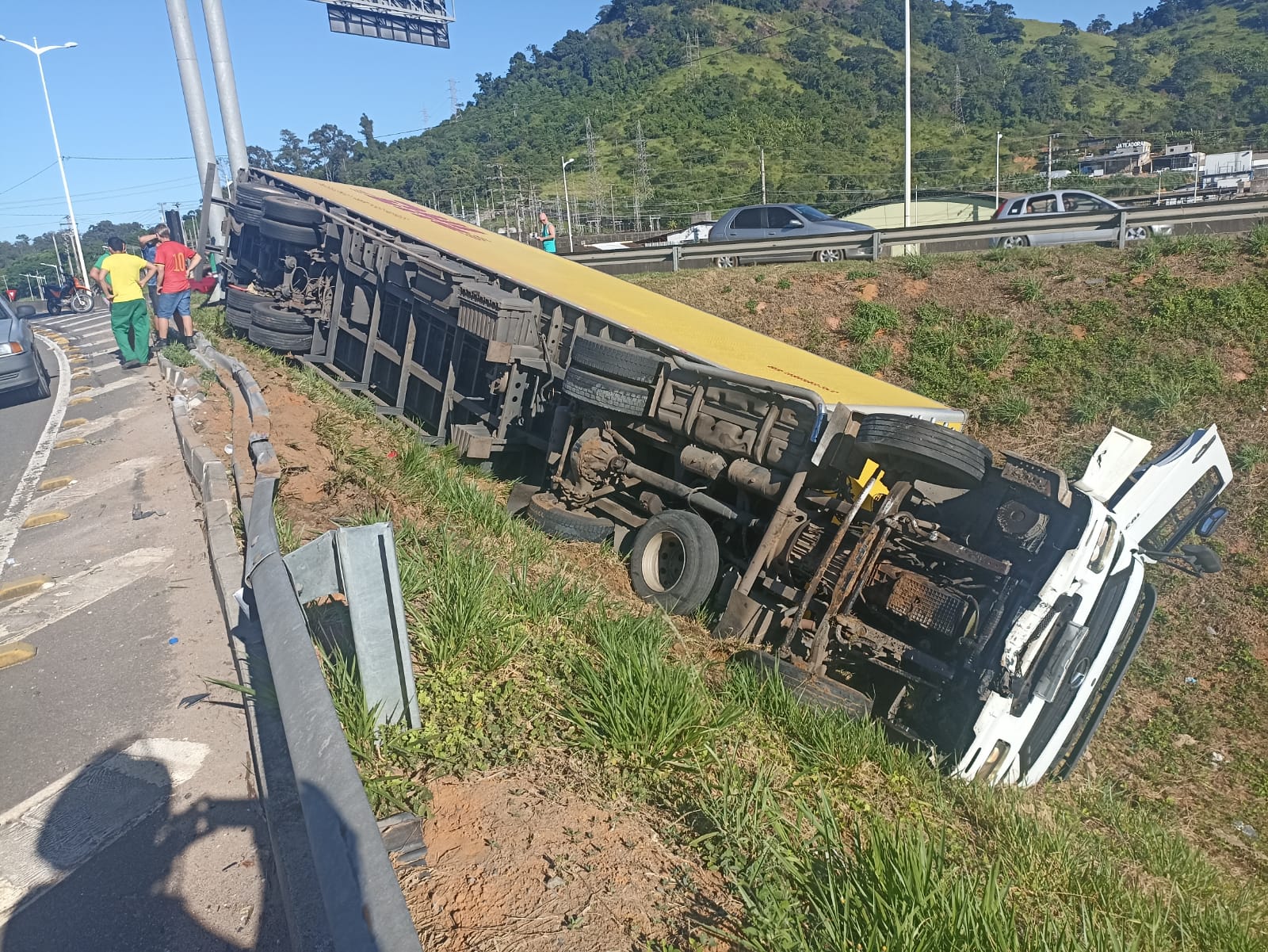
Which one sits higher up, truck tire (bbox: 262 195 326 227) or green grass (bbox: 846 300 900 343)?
truck tire (bbox: 262 195 326 227)

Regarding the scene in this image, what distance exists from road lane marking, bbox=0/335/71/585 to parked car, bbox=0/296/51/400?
0.27 m

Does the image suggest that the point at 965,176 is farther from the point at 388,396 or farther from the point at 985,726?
the point at 985,726

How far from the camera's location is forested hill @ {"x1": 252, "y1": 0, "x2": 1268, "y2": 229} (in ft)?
205

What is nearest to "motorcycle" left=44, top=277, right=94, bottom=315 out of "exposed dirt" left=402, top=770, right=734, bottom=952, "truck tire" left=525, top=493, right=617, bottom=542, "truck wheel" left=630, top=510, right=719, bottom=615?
"truck tire" left=525, top=493, right=617, bottom=542

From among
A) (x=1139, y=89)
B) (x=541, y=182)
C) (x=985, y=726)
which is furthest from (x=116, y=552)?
(x=1139, y=89)

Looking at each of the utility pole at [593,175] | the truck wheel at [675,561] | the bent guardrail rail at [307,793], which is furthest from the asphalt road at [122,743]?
the utility pole at [593,175]

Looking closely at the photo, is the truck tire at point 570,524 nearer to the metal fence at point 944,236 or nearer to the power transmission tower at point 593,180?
the metal fence at point 944,236

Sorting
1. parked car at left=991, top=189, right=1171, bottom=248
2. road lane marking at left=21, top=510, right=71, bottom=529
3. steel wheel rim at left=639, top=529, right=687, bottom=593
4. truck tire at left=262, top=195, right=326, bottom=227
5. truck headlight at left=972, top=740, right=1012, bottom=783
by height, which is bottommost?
truck headlight at left=972, top=740, right=1012, bottom=783

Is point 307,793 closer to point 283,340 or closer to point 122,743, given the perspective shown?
point 122,743

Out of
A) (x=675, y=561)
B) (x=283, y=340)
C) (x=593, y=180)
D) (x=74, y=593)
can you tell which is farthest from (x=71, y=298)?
(x=593, y=180)

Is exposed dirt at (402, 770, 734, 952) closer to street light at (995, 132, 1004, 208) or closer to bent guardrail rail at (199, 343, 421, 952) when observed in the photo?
bent guardrail rail at (199, 343, 421, 952)

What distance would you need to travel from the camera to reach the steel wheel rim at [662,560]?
570 centimetres

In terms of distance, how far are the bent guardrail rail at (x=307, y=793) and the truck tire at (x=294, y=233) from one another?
23.0 feet

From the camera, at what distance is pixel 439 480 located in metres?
5.98
